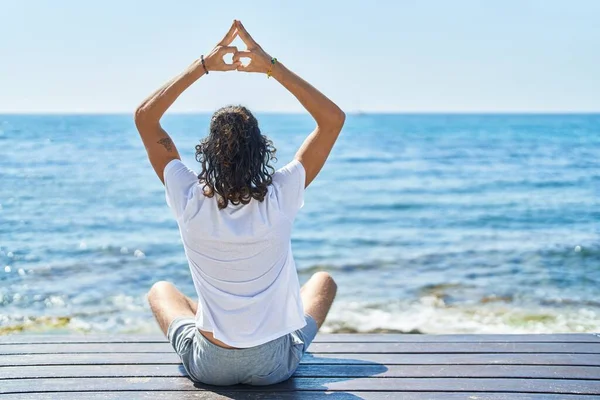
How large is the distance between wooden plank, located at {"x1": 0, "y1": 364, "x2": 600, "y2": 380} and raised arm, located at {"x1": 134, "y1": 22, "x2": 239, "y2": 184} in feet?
3.55

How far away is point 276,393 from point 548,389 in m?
1.28

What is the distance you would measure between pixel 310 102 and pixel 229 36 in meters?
0.47

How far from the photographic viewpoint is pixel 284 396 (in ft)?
10.5

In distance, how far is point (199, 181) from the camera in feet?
9.71

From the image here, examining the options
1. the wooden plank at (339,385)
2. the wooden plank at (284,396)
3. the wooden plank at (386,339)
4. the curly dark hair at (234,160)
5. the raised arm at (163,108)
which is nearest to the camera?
the curly dark hair at (234,160)

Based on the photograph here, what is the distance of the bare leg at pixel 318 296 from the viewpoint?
11.9ft

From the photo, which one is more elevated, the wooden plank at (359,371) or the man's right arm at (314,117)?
the man's right arm at (314,117)

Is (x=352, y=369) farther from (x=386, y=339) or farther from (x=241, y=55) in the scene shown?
(x=241, y=55)

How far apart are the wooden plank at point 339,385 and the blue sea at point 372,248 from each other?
11.9 feet

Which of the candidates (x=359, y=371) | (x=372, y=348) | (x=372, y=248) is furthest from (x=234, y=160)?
(x=372, y=248)

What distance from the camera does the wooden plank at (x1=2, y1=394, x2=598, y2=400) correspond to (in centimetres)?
320

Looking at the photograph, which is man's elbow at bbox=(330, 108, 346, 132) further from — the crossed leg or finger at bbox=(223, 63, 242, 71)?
the crossed leg

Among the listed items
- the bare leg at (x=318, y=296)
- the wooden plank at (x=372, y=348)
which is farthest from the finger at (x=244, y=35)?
the wooden plank at (x=372, y=348)

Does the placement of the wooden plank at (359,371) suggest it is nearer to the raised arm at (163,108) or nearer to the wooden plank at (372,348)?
the wooden plank at (372,348)
